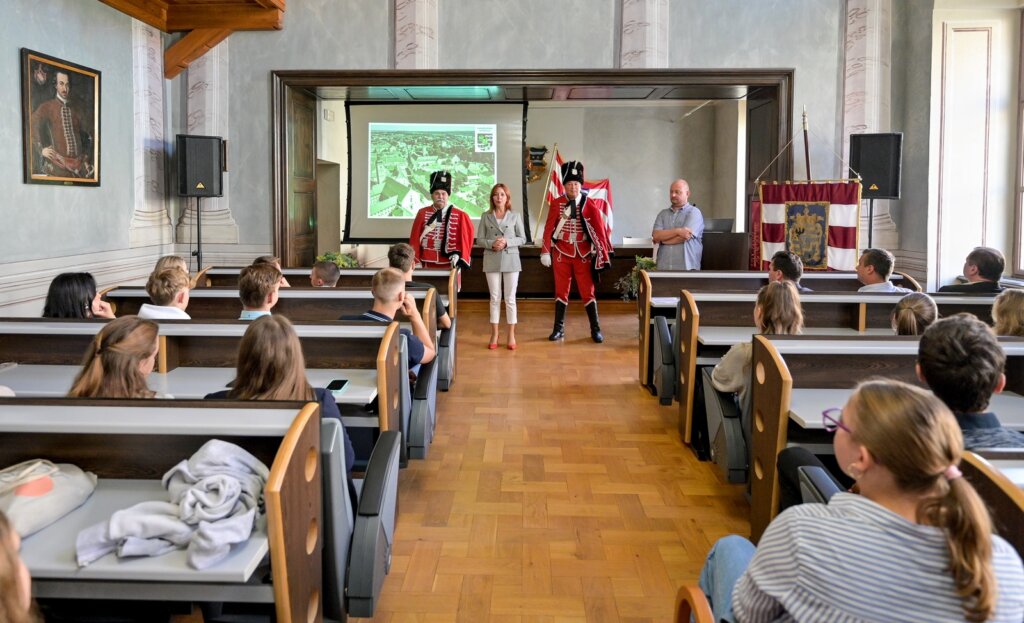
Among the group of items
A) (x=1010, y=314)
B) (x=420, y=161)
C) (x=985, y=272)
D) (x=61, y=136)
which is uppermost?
(x=420, y=161)

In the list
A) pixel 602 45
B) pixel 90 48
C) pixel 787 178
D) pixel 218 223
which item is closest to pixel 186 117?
pixel 218 223

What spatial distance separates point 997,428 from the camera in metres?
2.26

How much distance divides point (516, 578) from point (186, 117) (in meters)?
6.65

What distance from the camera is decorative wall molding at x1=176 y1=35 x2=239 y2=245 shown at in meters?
8.28

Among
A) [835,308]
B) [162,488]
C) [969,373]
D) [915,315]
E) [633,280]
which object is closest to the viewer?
[162,488]

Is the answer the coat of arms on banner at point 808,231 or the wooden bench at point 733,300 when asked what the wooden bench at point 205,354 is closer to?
the wooden bench at point 733,300

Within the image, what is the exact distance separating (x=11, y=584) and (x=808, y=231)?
725cm

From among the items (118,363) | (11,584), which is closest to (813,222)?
(118,363)

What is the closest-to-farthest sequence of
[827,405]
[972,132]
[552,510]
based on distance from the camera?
[827,405]
[552,510]
[972,132]

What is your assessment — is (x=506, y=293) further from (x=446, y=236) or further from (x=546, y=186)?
(x=546, y=186)

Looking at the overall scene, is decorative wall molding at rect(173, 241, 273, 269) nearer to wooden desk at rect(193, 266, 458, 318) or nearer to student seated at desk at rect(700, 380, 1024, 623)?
wooden desk at rect(193, 266, 458, 318)

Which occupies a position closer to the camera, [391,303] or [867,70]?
[391,303]

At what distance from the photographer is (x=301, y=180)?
8.88 meters

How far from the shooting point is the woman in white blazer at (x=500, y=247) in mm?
7555
